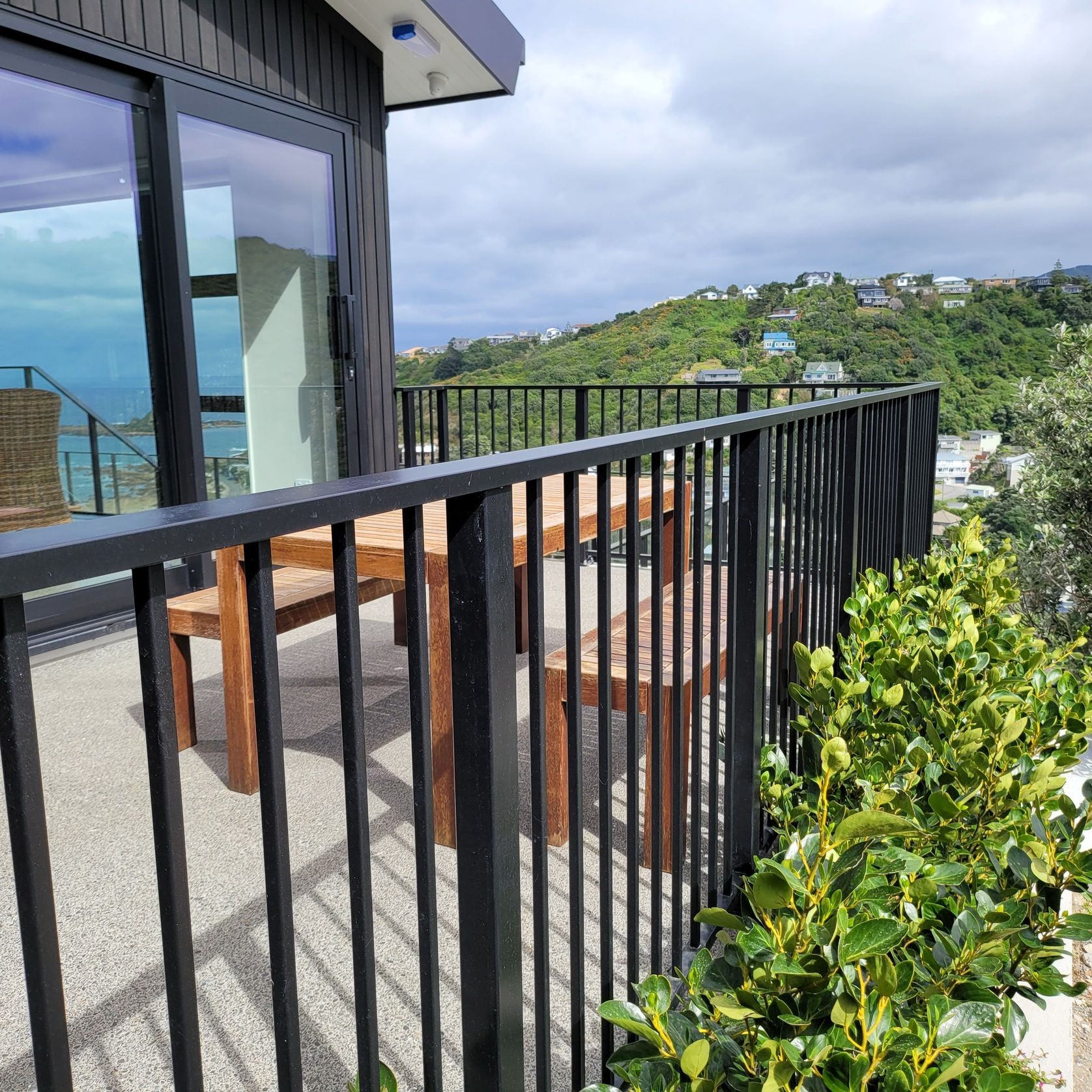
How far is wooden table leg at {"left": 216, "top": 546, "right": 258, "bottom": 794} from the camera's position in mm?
2564

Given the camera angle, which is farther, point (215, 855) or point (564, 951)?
point (215, 855)

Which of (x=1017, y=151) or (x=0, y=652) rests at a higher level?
(x=1017, y=151)

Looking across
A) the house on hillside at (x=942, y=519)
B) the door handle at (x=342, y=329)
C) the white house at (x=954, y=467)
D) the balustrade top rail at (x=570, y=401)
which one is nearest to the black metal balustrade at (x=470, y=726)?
the balustrade top rail at (x=570, y=401)

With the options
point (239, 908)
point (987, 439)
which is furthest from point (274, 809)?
point (987, 439)

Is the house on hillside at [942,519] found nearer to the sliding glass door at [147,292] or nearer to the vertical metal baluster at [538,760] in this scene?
the sliding glass door at [147,292]

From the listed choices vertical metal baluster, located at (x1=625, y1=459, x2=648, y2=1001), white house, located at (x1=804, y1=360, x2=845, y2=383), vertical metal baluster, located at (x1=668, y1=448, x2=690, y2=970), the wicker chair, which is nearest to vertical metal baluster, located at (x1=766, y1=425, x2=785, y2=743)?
vertical metal baluster, located at (x1=668, y1=448, x2=690, y2=970)

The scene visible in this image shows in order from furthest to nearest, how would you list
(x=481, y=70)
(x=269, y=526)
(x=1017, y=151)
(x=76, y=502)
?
(x=1017, y=151)
(x=481, y=70)
(x=76, y=502)
(x=269, y=526)

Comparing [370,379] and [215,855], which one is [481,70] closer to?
[370,379]

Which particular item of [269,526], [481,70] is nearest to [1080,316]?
[481,70]

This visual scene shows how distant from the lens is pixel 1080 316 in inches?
529

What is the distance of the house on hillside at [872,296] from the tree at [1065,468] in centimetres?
862

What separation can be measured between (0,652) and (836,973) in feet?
3.36

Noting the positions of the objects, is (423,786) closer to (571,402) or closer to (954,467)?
(571,402)

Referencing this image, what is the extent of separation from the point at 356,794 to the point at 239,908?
1.51 m
